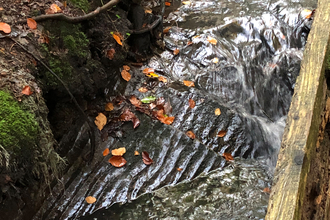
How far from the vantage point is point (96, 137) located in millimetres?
3211

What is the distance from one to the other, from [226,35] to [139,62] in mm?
1892

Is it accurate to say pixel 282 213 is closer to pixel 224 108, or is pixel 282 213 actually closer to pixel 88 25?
pixel 224 108

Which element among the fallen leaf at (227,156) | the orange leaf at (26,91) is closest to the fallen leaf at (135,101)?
the fallen leaf at (227,156)

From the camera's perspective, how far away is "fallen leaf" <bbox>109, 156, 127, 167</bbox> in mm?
3054

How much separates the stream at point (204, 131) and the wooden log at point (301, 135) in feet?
3.97

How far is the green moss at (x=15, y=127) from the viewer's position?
1998 mm

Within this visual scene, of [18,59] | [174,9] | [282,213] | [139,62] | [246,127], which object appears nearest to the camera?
[282,213]

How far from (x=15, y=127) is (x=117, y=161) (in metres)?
1.28

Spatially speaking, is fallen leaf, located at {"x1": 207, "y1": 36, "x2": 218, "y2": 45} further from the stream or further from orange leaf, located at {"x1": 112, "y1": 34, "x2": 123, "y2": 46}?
orange leaf, located at {"x1": 112, "y1": 34, "x2": 123, "y2": 46}

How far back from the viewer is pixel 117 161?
3078mm

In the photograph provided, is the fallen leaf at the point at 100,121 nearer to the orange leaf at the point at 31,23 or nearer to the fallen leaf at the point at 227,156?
the orange leaf at the point at 31,23

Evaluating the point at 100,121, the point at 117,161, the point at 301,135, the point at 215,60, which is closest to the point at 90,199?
the point at 117,161

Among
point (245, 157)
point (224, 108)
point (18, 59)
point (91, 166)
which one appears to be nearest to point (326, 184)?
point (245, 157)

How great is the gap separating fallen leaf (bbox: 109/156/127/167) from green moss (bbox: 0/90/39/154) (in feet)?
3.46
